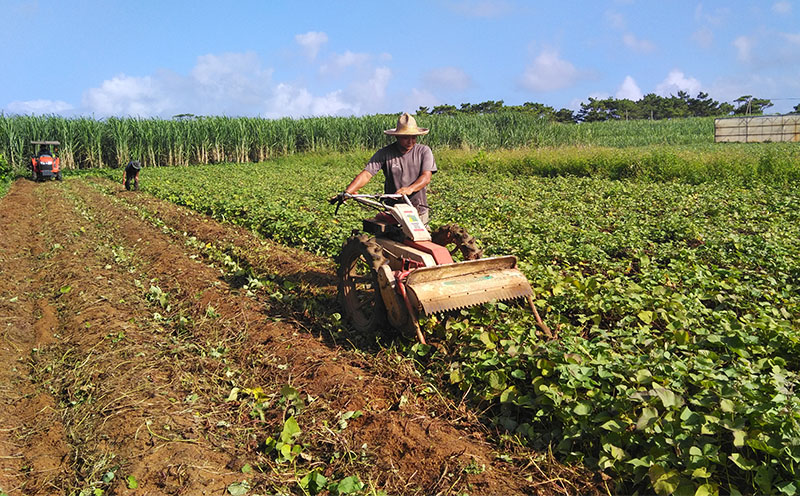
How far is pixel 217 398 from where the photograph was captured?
421 cm

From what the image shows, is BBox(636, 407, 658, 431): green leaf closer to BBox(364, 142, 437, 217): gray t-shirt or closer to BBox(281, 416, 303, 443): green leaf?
BBox(281, 416, 303, 443): green leaf

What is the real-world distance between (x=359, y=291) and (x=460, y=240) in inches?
49.8

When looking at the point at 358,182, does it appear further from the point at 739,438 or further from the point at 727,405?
the point at 739,438

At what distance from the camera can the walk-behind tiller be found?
14.5 ft

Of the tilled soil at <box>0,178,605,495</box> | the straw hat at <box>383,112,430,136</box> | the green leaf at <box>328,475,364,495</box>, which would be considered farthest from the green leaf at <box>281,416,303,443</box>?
the straw hat at <box>383,112,430,136</box>

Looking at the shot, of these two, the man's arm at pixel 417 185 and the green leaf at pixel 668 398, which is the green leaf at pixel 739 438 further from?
the man's arm at pixel 417 185

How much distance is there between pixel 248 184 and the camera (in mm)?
16781

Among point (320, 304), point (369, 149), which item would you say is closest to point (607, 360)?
point (320, 304)

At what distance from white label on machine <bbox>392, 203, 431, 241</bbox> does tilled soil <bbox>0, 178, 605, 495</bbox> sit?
41.5 inches

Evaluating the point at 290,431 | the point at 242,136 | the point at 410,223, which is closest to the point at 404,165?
the point at 410,223

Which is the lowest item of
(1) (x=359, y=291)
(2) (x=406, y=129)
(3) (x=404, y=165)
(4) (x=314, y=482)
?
(4) (x=314, y=482)

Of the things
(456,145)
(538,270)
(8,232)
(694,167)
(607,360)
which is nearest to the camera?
(607,360)

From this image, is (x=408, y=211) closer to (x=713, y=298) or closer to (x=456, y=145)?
(x=713, y=298)

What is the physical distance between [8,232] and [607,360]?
11.2m
